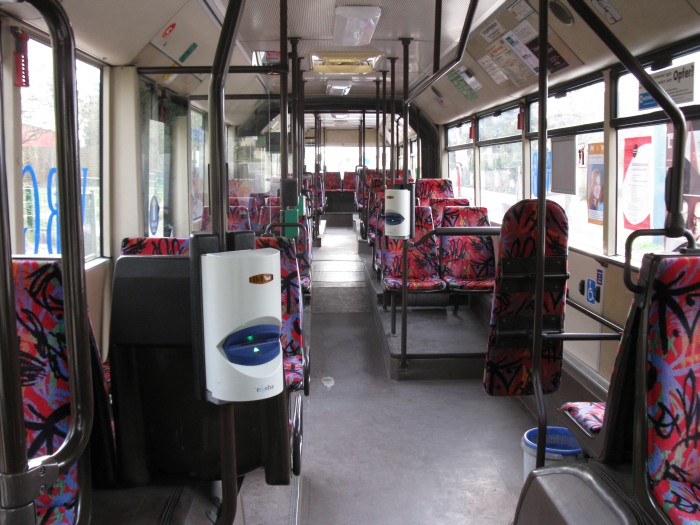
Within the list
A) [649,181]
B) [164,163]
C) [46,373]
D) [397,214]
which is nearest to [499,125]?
[397,214]

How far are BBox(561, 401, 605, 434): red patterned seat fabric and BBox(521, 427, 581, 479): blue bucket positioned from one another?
0.27 m

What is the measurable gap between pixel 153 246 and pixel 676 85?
273 centimetres

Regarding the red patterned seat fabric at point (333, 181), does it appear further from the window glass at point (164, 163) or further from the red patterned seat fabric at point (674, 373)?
the red patterned seat fabric at point (674, 373)

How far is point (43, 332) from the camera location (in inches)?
53.7

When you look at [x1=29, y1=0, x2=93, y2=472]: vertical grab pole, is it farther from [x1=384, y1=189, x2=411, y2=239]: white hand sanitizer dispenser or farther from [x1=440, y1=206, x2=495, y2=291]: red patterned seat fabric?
[x1=440, y1=206, x2=495, y2=291]: red patterned seat fabric

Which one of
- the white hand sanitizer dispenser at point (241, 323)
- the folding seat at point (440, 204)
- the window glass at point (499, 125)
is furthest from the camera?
the folding seat at point (440, 204)

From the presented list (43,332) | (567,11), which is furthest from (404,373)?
(43,332)

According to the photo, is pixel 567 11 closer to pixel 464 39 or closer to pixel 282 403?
pixel 464 39

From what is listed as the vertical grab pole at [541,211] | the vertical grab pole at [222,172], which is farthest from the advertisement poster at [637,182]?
the vertical grab pole at [222,172]

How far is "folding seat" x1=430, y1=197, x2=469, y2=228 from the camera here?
21.6 ft

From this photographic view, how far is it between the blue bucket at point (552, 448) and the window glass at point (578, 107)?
2.10 metres

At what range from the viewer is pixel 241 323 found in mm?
1057

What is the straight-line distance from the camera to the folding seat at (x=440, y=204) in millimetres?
6594

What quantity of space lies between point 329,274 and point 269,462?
19.3ft
